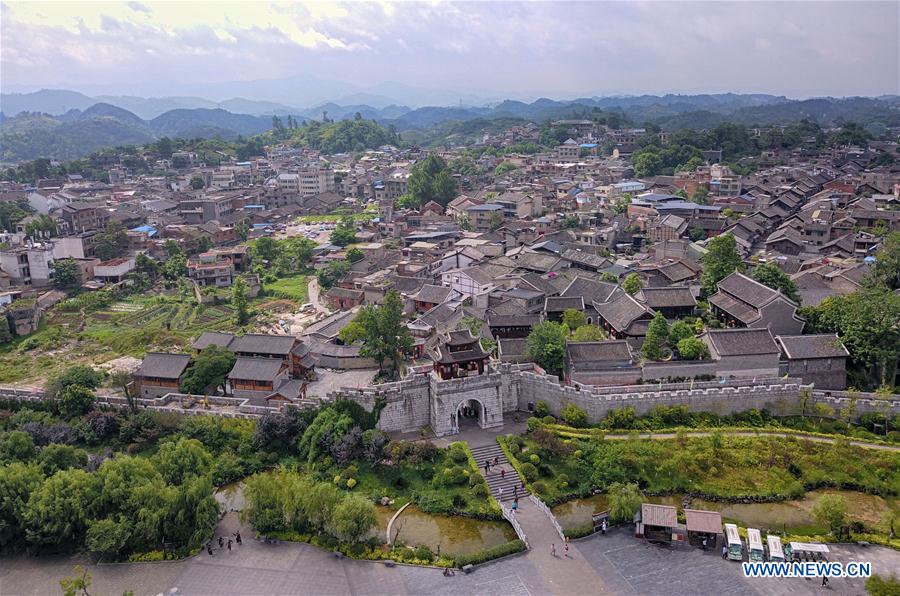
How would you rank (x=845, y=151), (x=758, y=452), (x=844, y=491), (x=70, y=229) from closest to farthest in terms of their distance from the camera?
(x=844, y=491), (x=758, y=452), (x=70, y=229), (x=845, y=151)

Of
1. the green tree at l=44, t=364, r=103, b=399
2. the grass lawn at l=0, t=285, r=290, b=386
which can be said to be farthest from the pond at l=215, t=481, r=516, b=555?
the grass lawn at l=0, t=285, r=290, b=386

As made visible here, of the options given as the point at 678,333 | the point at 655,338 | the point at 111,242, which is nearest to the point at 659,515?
the point at 655,338

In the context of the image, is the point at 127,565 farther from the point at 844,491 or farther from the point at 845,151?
Answer: the point at 845,151

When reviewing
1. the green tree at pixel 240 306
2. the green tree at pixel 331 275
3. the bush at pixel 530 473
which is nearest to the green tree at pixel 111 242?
the green tree at pixel 240 306

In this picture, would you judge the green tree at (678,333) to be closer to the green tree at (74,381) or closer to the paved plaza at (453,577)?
the paved plaza at (453,577)

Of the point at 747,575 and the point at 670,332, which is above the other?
the point at 670,332

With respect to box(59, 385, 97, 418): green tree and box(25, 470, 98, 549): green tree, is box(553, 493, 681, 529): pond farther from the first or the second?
box(59, 385, 97, 418): green tree

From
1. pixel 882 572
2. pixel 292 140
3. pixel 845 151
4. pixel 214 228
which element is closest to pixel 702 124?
pixel 845 151
